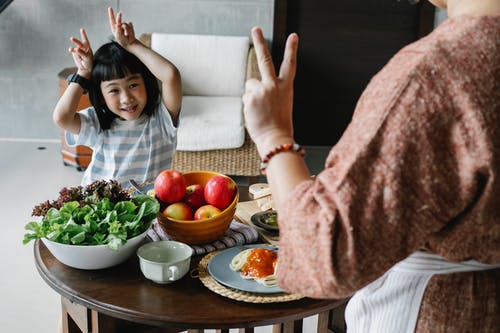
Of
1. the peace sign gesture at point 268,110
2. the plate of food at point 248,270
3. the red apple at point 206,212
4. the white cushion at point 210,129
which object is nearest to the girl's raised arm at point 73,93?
the red apple at point 206,212

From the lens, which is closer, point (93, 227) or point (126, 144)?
point (93, 227)

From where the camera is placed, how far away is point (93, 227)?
4.41ft

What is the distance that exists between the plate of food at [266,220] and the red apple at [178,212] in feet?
0.64

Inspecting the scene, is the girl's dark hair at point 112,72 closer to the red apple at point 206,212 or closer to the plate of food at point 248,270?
the red apple at point 206,212

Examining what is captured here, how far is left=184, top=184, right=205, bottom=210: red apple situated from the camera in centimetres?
156

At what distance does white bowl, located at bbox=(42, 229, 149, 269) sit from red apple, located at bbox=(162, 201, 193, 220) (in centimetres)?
13

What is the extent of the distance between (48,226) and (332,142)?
3432mm

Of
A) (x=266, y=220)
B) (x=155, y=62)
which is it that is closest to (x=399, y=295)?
(x=266, y=220)

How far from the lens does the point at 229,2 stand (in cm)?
425

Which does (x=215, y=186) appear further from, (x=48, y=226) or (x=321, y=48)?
(x=321, y=48)

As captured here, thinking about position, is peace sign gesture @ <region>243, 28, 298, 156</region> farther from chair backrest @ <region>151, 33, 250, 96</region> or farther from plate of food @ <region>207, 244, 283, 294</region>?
chair backrest @ <region>151, 33, 250, 96</region>

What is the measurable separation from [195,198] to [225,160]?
77.6 inches

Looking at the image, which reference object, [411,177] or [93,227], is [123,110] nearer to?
[93,227]

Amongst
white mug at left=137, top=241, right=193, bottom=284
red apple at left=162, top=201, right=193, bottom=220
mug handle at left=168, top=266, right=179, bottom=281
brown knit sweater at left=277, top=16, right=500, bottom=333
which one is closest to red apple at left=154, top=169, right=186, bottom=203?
red apple at left=162, top=201, right=193, bottom=220
